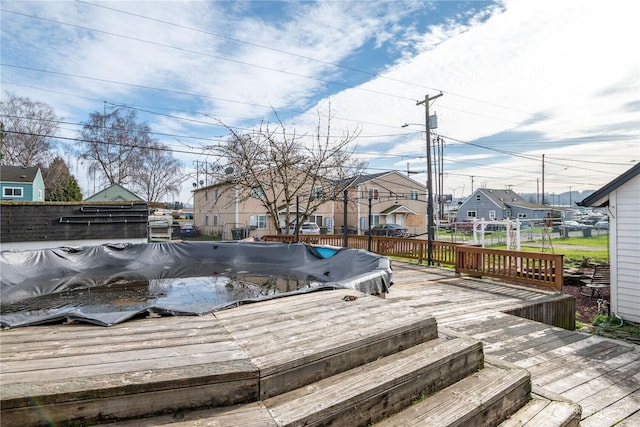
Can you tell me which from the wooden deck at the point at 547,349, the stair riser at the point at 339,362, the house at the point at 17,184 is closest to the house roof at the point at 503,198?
the wooden deck at the point at 547,349

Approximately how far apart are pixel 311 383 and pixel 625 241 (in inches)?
250

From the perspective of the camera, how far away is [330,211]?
2580 centimetres

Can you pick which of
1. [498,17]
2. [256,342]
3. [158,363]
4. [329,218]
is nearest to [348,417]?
[256,342]

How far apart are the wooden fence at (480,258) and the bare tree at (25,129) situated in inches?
831

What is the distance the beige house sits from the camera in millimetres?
21656

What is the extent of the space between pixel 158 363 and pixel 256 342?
1.73 feet

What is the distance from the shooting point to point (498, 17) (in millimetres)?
6996

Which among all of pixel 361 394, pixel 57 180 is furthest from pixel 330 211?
pixel 361 394

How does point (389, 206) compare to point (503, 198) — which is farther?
point (503, 198)

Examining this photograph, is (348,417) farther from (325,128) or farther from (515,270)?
A: (325,128)

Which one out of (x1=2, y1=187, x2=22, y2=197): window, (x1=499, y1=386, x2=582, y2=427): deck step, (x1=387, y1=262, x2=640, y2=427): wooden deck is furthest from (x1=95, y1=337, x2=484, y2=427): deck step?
(x1=2, y1=187, x2=22, y2=197): window

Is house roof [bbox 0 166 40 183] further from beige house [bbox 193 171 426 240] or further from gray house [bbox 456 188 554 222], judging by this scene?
gray house [bbox 456 188 554 222]

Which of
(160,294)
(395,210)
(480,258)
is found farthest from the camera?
(395,210)

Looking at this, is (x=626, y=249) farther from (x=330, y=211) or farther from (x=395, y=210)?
(x=395, y=210)
